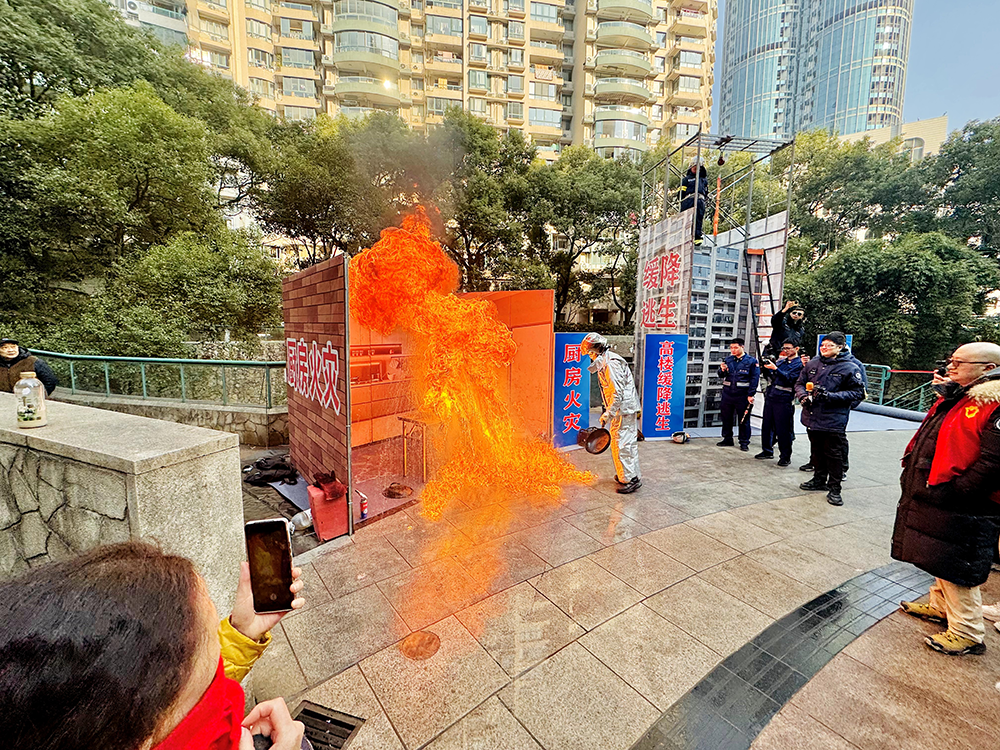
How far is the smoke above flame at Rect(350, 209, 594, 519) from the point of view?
20.9ft

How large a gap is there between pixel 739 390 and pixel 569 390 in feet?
10.6

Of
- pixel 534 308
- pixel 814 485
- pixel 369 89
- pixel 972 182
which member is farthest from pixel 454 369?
pixel 369 89

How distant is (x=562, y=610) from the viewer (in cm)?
337

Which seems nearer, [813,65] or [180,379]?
[180,379]

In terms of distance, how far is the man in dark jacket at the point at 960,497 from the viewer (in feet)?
9.34

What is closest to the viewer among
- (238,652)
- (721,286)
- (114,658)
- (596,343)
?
(114,658)

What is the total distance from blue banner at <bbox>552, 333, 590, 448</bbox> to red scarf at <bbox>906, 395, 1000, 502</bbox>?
15.7ft

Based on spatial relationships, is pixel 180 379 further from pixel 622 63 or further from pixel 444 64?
pixel 622 63

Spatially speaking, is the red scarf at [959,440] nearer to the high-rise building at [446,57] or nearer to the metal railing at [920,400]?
the metal railing at [920,400]

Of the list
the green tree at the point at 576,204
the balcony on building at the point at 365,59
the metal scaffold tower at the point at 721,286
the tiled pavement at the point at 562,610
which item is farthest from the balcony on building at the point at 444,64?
the tiled pavement at the point at 562,610

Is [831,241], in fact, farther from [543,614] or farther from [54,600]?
[54,600]

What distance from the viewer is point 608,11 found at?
3897 cm

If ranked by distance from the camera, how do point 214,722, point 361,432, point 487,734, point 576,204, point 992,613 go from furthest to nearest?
1. point 576,204
2. point 361,432
3. point 992,613
4. point 487,734
5. point 214,722

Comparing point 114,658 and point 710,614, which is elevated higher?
point 114,658
